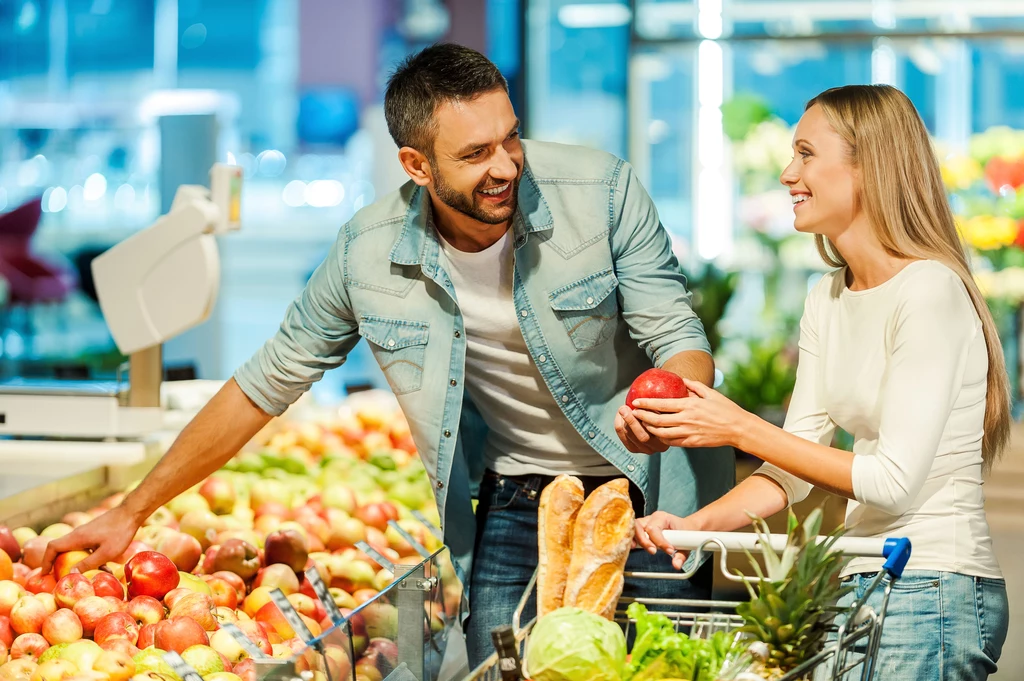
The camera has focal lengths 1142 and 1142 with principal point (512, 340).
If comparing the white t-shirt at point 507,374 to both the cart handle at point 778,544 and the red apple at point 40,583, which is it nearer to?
the cart handle at point 778,544

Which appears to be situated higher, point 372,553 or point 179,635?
point 372,553

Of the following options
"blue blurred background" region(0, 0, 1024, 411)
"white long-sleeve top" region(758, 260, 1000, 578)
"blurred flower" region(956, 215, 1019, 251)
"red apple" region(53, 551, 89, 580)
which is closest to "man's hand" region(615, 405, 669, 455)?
"white long-sleeve top" region(758, 260, 1000, 578)

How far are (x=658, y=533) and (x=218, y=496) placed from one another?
1518mm

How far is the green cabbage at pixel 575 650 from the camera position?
1.44m

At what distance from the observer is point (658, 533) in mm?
1667

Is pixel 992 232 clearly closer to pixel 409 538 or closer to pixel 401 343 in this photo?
pixel 401 343

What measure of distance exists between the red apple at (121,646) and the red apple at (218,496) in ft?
3.04

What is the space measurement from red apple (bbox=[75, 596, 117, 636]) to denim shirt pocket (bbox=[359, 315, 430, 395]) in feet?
2.17

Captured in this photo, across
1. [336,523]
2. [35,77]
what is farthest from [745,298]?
[35,77]

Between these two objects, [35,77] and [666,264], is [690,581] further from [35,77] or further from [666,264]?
[35,77]

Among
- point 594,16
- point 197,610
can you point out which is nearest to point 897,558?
point 197,610

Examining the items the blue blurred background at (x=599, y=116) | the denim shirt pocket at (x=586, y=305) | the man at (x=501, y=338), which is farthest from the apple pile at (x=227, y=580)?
the blue blurred background at (x=599, y=116)

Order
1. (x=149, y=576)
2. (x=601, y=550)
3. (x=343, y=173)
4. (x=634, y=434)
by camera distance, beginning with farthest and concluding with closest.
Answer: (x=343, y=173) → (x=149, y=576) → (x=634, y=434) → (x=601, y=550)

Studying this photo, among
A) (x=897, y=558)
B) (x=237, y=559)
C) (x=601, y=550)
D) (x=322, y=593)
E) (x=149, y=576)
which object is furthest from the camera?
(x=237, y=559)
